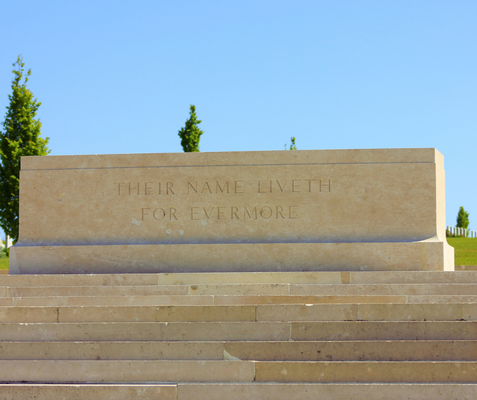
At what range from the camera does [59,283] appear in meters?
8.16

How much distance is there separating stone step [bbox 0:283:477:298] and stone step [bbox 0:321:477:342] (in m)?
1.62

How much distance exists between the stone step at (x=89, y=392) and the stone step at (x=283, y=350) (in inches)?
16.9

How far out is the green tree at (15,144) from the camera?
23984 mm

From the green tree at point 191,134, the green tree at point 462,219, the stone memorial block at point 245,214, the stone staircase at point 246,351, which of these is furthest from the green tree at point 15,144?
the green tree at point 462,219

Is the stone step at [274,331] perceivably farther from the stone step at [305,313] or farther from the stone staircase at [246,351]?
the stone step at [305,313]

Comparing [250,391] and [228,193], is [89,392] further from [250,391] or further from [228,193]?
[228,193]

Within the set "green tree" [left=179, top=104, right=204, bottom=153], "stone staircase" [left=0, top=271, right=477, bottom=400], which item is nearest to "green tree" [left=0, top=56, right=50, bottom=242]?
"green tree" [left=179, top=104, right=204, bottom=153]

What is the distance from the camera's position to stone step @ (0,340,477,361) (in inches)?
206

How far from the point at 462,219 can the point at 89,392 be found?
51.7 m

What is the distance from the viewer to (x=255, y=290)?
23.8ft

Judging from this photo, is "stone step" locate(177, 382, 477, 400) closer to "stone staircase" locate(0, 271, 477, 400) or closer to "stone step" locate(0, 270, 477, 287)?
"stone staircase" locate(0, 271, 477, 400)

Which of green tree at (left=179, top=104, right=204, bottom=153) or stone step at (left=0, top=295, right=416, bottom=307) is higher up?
green tree at (left=179, top=104, right=204, bottom=153)

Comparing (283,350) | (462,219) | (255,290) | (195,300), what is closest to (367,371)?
(283,350)

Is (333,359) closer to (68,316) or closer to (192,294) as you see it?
(192,294)
